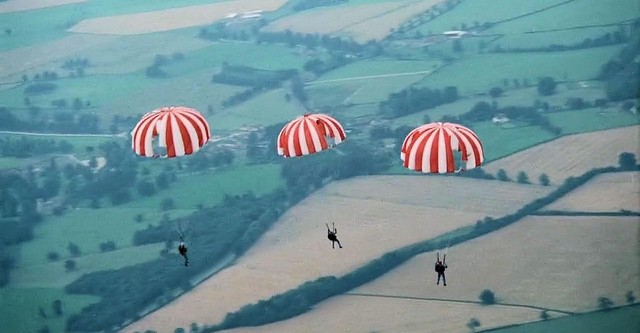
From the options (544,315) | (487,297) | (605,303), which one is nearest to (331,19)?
(487,297)

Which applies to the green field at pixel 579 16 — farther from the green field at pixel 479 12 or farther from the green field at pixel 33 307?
the green field at pixel 33 307

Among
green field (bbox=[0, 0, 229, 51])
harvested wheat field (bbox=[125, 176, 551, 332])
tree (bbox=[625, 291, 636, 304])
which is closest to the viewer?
tree (bbox=[625, 291, 636, 304])

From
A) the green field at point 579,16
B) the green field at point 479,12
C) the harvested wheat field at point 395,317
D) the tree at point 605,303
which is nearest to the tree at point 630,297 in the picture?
the tree at point 605,303

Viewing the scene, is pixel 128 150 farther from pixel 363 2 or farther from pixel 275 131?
pixel 363 2

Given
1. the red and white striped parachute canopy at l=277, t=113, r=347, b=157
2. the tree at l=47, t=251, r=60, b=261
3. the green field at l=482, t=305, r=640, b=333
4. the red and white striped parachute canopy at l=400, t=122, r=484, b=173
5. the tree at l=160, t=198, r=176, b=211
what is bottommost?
the green field at l=482, t=305, r=640, b=333

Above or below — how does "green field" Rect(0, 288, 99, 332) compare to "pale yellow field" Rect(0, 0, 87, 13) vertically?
below

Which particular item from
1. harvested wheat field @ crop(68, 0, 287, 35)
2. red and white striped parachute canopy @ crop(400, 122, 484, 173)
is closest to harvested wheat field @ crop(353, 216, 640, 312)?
red and white striped parachute canopy @ crop(400, 122, 484, 173)

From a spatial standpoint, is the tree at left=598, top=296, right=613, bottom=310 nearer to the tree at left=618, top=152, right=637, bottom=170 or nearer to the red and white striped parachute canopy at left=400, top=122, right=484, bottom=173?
the tree at left=618, top=152, right=637, bottom=170
